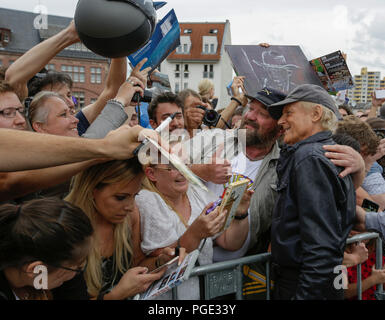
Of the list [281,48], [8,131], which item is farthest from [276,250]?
[281,48]

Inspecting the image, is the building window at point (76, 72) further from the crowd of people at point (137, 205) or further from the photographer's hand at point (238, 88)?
the crowd of people at point (137, 205)

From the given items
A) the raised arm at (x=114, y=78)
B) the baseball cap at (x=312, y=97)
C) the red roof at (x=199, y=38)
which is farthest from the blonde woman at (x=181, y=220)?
the red roof at (x=199, y=38)

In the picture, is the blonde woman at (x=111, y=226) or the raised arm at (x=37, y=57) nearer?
the blonde woman at (x=111, y=226)

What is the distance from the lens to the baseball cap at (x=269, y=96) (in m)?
3.05

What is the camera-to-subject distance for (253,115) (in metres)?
3.27

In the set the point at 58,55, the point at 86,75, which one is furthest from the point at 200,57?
the point at 58,55

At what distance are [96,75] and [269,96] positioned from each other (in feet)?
175

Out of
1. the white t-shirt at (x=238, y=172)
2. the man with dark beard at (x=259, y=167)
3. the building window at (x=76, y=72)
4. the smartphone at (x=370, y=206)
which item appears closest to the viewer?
the white t-shirt at (x=238, y=172)

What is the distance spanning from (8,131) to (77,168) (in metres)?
0.37

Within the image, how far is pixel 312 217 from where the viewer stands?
1.93m

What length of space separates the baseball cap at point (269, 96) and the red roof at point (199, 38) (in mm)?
45090

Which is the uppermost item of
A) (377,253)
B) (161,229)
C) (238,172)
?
(238,172)

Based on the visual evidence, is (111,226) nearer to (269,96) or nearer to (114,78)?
(114,78)
